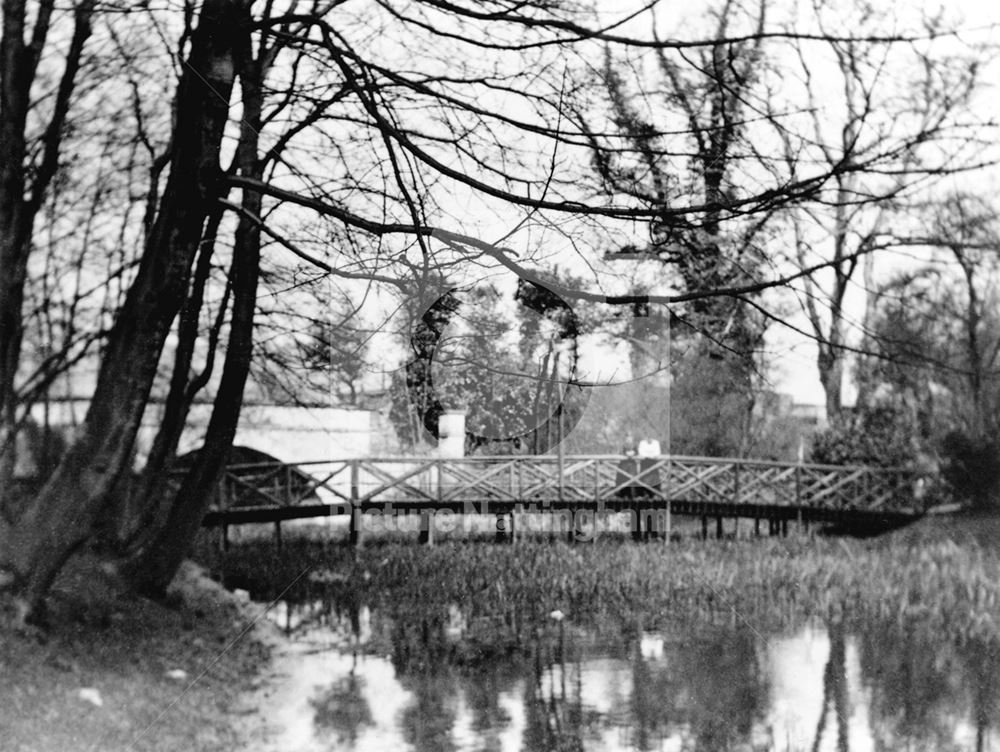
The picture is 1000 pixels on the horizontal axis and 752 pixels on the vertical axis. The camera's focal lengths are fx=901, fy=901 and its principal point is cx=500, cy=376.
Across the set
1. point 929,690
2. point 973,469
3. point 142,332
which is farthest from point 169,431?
point 973,469

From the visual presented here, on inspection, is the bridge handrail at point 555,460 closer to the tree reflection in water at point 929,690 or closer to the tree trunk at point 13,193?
the tree reflection in water at point 929,690

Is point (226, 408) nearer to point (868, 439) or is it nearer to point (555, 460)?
point (555, 460)

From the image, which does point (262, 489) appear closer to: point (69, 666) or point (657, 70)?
point (69, 666)

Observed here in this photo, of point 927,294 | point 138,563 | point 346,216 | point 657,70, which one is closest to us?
point 346,216

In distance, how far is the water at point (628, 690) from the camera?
8.93ft

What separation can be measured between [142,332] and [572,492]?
70.0 inches

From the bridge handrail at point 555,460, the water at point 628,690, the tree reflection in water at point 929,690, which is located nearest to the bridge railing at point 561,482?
the bridge handrail at point 555,460

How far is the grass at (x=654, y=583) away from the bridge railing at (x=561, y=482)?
20 cm

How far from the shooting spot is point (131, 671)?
9.58 feet

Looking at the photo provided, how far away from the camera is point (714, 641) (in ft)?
10.5

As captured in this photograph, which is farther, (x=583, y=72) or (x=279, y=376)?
(x=279, y=376)

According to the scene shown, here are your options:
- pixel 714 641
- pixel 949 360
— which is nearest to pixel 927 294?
pixel 949 360

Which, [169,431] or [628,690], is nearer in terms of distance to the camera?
[628,690]

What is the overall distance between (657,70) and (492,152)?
2.07 feet
